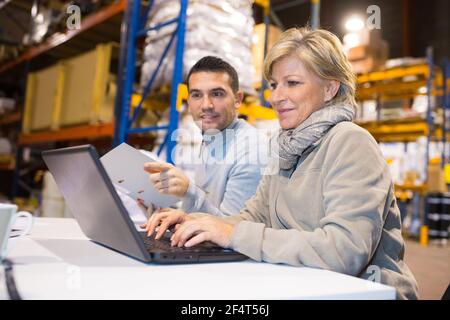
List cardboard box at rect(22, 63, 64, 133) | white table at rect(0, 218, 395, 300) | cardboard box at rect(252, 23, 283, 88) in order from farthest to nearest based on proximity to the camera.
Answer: cardboard box at rect(22, 63, 64, 133) → cardboard box at rect(252, 23, 283, 88) → white table at rect(0, 218, 395, 300)

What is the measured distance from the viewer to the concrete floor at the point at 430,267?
266 centimetres

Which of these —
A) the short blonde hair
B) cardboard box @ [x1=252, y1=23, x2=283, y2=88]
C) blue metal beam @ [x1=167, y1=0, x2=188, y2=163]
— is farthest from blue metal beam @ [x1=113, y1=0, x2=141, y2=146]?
the short blonde hair

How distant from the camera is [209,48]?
109 inches

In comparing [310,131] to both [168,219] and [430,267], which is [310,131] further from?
[430,267]

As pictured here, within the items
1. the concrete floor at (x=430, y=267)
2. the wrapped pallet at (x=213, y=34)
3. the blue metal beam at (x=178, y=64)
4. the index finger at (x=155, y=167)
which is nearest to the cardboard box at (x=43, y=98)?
the wrapped pallet at (x=213, y=34)

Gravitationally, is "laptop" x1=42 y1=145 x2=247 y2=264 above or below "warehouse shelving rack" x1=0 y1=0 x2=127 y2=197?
below

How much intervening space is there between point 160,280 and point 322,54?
750 mm

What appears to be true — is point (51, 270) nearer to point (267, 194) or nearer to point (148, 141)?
point (267, 194)

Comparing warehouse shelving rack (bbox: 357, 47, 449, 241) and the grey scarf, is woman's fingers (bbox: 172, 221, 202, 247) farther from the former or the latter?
warehouse shelving rack (bbox: 357, 47, 449, 241)

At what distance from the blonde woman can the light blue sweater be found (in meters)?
0.51

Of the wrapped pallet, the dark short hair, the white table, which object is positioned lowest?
the white table

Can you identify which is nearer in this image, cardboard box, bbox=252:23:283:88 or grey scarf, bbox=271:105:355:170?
grey scarf, bbox=271:105:355:170

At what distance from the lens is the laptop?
70cm

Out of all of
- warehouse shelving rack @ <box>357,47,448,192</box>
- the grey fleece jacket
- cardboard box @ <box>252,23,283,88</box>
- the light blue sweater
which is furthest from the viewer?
warehouse shelving rack @ <box>357,47,448,192</box>
